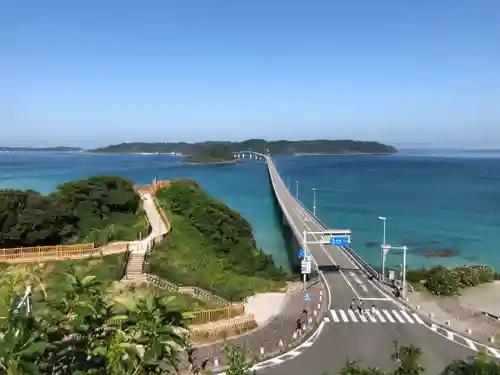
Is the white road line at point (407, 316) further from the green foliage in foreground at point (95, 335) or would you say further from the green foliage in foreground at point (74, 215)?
the green foliage in foreground at point (95, 335)

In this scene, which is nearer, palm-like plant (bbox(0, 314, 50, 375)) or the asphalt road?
palm-like plant (bbox(0, 314, 50, 375))

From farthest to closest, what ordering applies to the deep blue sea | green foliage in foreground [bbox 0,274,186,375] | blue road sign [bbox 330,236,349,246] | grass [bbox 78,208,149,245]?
the deep blue sea, blue road sign [bbox 330,236,349,246], grass [bbox 78,208,149,245], green foliage in foreground [bbox 0,274,186,375]

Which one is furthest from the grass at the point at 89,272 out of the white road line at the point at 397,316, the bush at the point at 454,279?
the bush at the point at 454,279

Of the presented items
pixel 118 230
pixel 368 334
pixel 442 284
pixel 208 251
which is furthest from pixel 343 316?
pixel 118 230

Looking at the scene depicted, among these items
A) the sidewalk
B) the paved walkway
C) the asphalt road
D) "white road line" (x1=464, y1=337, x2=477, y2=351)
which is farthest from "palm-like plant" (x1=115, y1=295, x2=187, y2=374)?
the paved walkway

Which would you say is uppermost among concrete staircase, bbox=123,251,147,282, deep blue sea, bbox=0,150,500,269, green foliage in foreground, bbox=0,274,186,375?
green foliage in foreground, bbox=0,274,186,375

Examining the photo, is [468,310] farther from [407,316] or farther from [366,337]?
[366,337]

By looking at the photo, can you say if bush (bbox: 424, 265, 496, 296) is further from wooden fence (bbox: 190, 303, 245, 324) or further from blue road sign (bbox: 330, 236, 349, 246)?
wooden fence (bbox: 190, 303, 245, 324)
